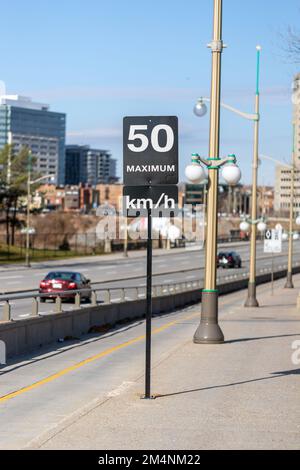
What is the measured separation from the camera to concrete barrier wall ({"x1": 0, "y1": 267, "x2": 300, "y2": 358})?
21.3 metres

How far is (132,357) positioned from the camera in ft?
71.3

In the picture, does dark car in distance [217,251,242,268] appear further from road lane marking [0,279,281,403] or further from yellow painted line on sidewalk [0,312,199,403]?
yellow painted line on sidewalk [0,312,199,403]

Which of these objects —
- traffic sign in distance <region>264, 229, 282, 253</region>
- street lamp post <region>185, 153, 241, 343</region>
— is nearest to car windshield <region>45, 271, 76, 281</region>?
traffic sign in distance <region>264, 229, 282, 253</region>

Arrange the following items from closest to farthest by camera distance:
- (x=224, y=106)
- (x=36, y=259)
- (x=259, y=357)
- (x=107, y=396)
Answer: (x=107, y=396), (x=259, y=357), (x=224, y=106), (x=36, y=259)

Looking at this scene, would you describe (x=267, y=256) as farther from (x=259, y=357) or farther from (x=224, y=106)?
(x=259, y=357)

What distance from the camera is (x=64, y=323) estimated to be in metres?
25.9

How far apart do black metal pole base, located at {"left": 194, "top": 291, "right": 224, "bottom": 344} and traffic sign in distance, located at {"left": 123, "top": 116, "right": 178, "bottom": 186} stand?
9.05 meters

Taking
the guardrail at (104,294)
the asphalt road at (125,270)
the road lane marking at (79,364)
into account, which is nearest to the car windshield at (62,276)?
the guardrail at (104,294)

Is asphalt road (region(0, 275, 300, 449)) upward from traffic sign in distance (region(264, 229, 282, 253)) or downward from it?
downward

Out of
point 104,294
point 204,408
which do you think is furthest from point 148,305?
point 104,294

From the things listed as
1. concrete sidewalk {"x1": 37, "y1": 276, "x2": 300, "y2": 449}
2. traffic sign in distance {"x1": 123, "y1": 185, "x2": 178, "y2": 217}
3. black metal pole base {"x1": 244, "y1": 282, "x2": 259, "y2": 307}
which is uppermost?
traffic sign in distance {"x1": 123, "y1": 185, "x2": 178, "y2": 217}
